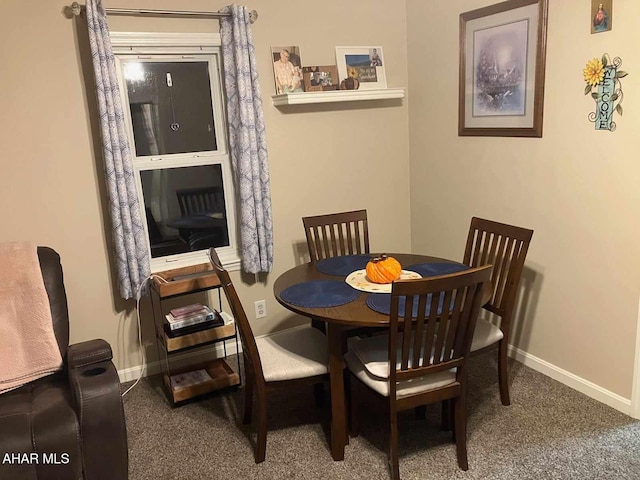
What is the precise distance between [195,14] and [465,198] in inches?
76.5

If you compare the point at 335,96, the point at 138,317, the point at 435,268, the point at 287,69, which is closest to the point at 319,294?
the point at 435,268

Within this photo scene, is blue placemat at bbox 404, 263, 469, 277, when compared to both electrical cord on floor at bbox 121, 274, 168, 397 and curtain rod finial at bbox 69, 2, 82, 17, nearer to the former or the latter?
electrical cord on floor at bbox 121, 274, 168, 397

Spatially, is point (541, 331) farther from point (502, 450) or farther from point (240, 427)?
point (240, 427)

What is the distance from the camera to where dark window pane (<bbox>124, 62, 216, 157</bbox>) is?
3.09 m

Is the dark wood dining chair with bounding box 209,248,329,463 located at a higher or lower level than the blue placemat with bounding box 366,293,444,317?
lower

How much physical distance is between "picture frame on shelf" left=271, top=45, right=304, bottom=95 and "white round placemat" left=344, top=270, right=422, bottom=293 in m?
1.29

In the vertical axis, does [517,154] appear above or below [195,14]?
below

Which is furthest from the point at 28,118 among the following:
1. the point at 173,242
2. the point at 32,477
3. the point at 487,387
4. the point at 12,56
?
the point at 487,387

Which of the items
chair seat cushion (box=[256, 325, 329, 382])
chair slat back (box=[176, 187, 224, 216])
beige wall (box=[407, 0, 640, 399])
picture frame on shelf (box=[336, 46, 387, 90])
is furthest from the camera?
picture frame on shelf (box=[336, 46, 387, 90])

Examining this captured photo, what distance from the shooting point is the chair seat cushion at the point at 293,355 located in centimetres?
239

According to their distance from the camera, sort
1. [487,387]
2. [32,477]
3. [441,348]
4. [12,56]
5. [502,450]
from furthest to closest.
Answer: [487,387], [12,56], [502,450], [441,348], [32,477]

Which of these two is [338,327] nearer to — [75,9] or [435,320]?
[435,320]

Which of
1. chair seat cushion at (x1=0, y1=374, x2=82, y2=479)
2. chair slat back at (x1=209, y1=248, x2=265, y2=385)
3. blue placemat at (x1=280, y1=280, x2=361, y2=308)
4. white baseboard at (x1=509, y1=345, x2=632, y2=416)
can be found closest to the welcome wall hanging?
white baseboard at (x1=509, y1=345, x2=632, y2=416)

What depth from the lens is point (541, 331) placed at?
3.08m
